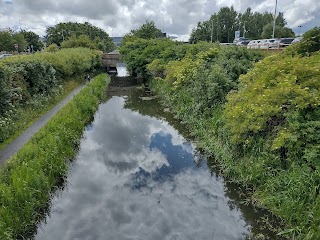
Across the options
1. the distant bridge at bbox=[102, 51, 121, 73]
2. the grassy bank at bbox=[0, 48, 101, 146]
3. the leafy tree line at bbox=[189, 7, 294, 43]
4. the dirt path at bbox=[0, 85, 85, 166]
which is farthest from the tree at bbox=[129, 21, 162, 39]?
the dirt path at bbox=[0, 85, 85, 166]

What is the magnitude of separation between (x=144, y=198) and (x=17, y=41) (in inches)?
2442

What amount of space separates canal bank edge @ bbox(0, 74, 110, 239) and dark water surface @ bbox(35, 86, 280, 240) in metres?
0.43

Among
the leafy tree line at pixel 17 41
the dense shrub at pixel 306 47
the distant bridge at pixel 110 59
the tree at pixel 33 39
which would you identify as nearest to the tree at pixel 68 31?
the tree at pixel 33 39

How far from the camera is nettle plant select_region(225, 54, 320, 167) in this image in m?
7.68

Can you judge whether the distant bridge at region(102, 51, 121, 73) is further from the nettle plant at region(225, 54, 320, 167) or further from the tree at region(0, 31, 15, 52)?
the nettle plant at region(225, 54, 320, 167)

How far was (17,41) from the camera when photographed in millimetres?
59312

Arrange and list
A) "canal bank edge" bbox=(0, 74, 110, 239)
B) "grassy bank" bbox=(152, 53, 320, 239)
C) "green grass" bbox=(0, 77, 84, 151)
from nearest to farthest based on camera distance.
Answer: "canal bank edge" bbox=(0, 74, 110, 239) < "grassy bank" bbox=(152, 53, 320, 239) < "green grass" bbox=(0, 77, 84, 151)

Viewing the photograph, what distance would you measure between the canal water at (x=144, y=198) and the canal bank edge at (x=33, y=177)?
43 cm

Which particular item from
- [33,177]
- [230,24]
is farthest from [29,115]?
[230,24]

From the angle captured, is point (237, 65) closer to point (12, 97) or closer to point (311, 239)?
point (311, 239)

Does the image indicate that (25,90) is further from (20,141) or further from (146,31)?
(146,31)

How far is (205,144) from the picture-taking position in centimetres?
1266

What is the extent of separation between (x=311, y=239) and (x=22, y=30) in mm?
87905

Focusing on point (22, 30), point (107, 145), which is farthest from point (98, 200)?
point (22, 30)
